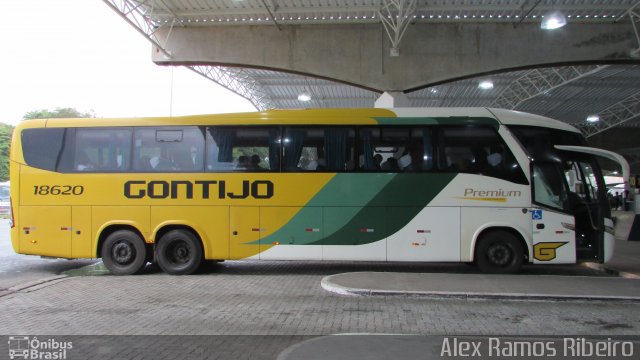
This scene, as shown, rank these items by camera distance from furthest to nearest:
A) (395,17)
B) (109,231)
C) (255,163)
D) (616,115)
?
(616,115)
(395,17)
(109,231)
(255,163)

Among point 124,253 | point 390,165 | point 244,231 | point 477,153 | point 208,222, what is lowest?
point 124,253

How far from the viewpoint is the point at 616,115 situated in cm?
3816

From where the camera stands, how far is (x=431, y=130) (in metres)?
10.1

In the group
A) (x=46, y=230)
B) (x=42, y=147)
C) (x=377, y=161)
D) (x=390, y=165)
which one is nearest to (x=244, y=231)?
(x=377, y=161)

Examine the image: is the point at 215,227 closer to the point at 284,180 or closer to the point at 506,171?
the point at 284,180

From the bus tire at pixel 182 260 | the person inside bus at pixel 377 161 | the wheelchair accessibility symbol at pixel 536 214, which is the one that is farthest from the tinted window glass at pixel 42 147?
the wheelchair accessibility symbol at pixel 536 214

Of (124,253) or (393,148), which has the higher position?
(393,148)

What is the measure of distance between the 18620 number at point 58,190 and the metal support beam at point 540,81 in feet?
72.7

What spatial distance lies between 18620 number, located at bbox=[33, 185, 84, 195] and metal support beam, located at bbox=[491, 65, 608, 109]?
72.7 ft

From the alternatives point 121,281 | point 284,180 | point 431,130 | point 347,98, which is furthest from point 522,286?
point 347,98

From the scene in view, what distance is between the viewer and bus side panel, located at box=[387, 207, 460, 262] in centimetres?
998

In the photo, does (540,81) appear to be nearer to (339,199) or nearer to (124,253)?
(339,199)

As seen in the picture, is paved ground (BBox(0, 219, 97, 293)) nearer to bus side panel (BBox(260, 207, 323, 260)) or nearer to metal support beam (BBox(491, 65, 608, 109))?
bus side panel (BBox(260, 207, 323, 260))

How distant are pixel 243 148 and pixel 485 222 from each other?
5.37 metres
